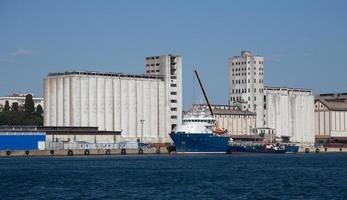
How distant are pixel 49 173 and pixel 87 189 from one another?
93.1 ft

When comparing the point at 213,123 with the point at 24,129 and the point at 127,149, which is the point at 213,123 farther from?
the point at 24,129

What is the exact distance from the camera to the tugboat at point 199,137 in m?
A: 186

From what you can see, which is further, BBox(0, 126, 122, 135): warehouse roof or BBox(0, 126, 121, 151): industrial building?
BBox(0, 126, 122, 135): warehouse roof

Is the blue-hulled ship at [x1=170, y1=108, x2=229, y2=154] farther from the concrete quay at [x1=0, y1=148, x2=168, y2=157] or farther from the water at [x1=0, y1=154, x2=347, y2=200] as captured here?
the water at [x1=0, y1=154, x2=347, y2=200]

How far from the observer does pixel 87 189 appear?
7781 cm

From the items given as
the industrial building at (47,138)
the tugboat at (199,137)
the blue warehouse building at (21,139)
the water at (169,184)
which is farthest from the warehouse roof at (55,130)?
the water at (169,184)

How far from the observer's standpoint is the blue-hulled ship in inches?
7338

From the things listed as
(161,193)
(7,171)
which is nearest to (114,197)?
(161,193)

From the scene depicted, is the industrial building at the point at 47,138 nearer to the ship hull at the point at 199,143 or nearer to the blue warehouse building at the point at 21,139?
the blue warehouse building at the point at 21,139

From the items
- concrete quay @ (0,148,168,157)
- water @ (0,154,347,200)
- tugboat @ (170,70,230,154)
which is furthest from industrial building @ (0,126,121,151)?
water @ (0,154,347,200)

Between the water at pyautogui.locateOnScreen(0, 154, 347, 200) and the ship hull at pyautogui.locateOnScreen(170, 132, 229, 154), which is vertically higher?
the ship hull at pyautogui.locateOnScreen(170, 132, 229, 154)

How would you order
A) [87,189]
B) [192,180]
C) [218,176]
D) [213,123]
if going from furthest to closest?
[213,123], [218,176], [192,180], [87,189]

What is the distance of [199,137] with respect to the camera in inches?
7318

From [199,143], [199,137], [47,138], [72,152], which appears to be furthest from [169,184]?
[47,138]
